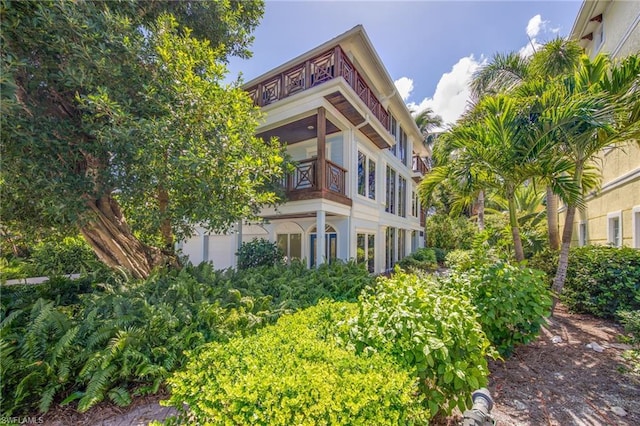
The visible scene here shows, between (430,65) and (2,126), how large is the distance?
581 inches

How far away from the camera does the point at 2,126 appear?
393 centimetres

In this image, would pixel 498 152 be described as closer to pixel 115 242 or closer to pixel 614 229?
pixel 614 229

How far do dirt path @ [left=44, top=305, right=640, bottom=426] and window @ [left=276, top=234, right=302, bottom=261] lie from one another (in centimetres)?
785

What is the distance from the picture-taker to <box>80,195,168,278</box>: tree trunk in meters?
5.67

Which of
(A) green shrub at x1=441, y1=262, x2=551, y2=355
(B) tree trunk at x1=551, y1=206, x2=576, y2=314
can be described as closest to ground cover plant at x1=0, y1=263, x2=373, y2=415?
(A) green shrub at x1=441, y1=262, x2=551, y2=355

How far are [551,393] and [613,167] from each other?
914 cm

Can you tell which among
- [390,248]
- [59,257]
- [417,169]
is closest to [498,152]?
[390,248]

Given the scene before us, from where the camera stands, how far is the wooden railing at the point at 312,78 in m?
8.75

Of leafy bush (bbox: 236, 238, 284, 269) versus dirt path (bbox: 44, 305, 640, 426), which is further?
leafy bush (bbox: 236, 238, 284, 269)

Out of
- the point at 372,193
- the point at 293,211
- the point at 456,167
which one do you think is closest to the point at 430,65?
the point at 372,193

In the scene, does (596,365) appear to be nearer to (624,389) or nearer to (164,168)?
(624,389)

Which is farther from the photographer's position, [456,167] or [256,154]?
[456,167]

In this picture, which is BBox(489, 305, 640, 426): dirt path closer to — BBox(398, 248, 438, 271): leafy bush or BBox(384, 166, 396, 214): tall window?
BBox(398, 248, 438, 271): leafy bush

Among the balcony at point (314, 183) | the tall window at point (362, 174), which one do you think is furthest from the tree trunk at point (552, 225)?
the balcony at point (314, 183)
